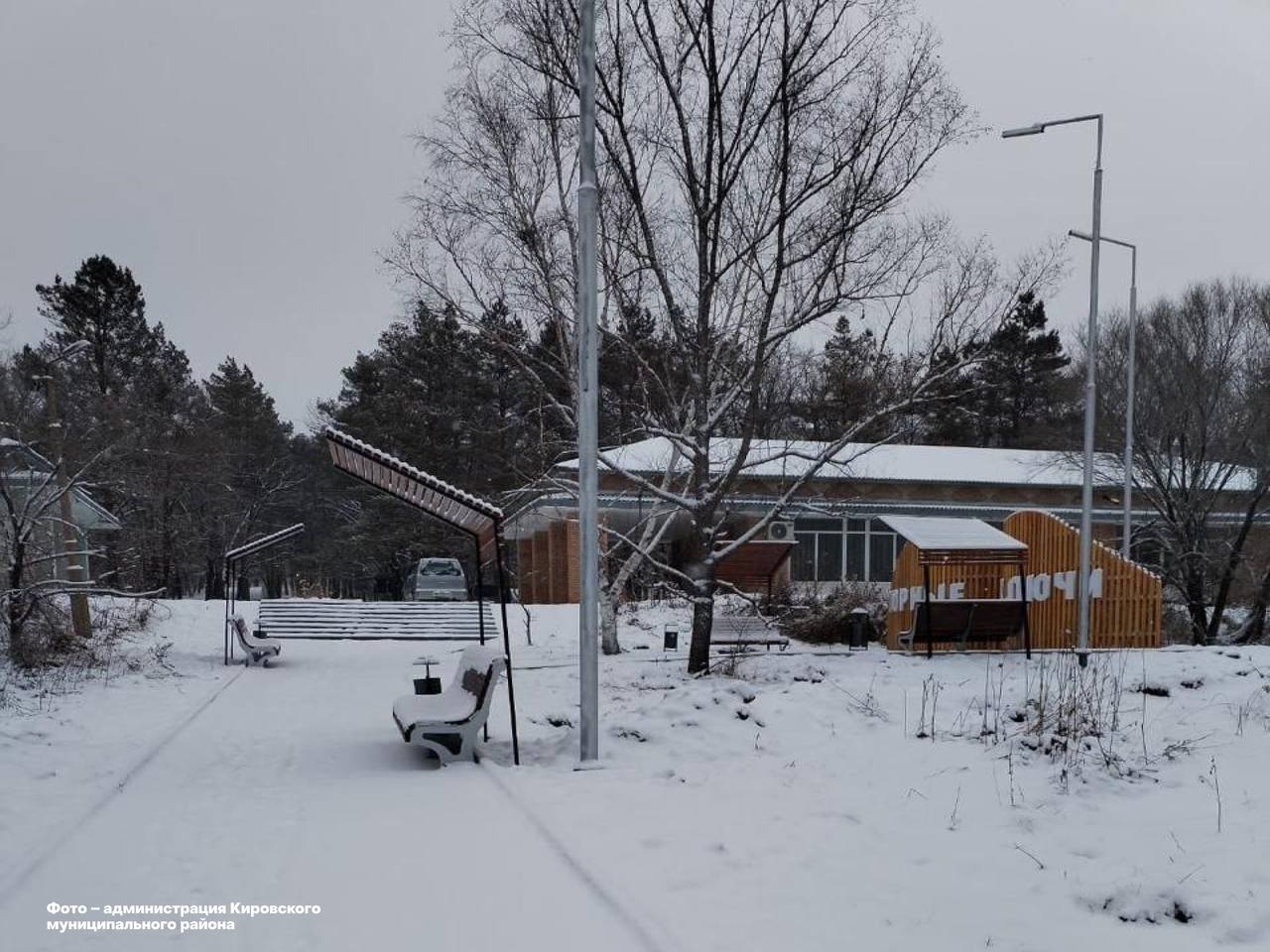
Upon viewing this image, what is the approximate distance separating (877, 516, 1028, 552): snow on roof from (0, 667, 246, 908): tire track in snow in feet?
29.1

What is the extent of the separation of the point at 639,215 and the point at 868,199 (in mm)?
2762

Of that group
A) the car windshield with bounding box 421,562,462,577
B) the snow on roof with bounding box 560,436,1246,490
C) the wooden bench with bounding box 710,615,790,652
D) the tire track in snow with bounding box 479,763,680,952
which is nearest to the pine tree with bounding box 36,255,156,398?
the car windshield with bounding box 421,562,462,577

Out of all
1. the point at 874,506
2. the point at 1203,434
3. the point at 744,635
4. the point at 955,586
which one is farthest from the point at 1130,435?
the point at 874,506

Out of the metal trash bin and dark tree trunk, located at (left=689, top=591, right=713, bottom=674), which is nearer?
dark tree trunk, located at (left=689, top=591, right=713, bottom=674)

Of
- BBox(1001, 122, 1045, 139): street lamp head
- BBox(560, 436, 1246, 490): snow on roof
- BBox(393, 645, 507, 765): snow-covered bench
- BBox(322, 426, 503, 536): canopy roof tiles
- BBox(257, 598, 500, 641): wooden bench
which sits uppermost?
BBox(1001, 122, 1045, 139): street lamp head

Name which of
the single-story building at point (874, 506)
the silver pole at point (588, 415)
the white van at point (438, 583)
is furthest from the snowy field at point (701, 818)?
the white van at point (438, 583)

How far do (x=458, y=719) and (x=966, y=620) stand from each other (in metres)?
7.43

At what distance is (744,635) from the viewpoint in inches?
603

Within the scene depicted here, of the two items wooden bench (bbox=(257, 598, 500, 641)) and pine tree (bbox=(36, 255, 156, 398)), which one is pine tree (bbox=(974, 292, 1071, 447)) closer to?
wooden bench (bbox=(257, 598, 500, 641))

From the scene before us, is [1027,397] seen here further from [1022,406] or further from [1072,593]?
[1072,593]

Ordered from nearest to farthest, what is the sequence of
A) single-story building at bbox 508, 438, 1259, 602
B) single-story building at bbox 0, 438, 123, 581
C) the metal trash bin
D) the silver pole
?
the silver pole, single-story building at bbox 0, 438, 123, 581, the metal trash bin, single-story building at bbox 508, 438, 1259, 602

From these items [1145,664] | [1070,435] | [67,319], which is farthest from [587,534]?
[67,319]

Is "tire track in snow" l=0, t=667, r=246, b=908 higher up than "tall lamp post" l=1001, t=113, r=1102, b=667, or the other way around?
"tall lamp post" l=1001, t=113, r=1102, b=667

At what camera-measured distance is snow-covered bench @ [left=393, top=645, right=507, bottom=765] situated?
876 centimetres
